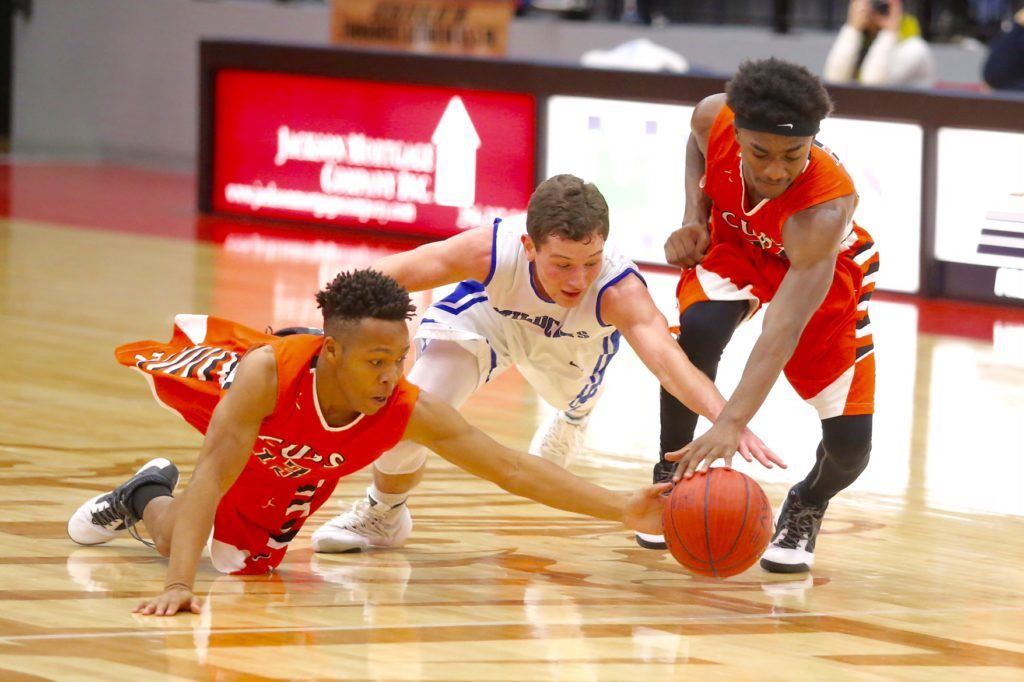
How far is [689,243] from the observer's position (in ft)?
16.6

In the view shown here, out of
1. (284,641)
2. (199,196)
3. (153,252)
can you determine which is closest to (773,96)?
(284,641)

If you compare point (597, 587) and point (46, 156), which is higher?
point (46, 156)

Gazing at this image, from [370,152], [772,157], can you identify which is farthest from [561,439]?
[370,152]

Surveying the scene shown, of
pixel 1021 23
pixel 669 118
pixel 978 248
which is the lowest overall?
pixel 978 248

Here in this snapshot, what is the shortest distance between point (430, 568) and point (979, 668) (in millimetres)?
1555

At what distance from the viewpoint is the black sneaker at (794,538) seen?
4.79 m

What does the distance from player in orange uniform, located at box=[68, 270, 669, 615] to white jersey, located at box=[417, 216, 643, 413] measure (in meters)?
0.72

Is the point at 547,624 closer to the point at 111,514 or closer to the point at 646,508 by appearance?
the point at 646,508

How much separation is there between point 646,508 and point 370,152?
8287mm

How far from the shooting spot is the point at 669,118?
430 inches

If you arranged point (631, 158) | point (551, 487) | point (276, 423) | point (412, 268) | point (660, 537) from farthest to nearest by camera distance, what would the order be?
point (631, 158) → point (660, 537) → point (412, 268) → point (551, 487) → point (276, 423)

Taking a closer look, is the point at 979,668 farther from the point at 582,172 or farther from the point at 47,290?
the point at 582,172

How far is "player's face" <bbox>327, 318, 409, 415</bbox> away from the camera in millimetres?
4023

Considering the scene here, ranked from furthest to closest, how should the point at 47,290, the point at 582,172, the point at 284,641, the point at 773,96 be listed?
1. the point at 582,172
2. the point at 47,290
3. the point at 773,96
4. the point at 284,641
